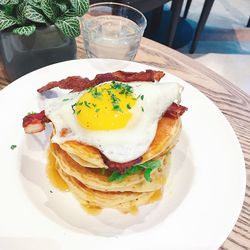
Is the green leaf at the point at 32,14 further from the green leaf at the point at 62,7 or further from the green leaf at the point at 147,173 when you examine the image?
the green leaf at the point at 147,173

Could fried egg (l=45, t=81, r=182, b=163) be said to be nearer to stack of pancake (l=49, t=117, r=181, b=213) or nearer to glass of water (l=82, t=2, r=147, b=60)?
stack of pancake (l=49, t=117, r=181, b=213)

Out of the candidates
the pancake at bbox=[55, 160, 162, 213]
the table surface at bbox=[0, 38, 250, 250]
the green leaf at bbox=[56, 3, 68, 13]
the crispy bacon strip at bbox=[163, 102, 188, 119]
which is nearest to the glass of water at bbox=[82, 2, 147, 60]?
the table surface at bbox=[0, 38, 250, 250]

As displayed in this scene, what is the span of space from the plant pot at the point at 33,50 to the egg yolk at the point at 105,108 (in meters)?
0.41

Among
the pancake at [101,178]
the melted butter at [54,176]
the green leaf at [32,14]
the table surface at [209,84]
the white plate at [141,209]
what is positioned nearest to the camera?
the white plate at [141,209]

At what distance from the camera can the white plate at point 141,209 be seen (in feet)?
3.25

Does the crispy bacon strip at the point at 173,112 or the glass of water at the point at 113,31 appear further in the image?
the glass of water at the point at 113,31

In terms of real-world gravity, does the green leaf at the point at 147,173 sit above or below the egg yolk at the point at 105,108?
below

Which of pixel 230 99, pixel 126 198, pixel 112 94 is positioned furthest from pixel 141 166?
pixel 230 99

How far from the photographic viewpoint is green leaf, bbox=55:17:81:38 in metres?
1.36

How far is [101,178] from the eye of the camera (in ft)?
3.56

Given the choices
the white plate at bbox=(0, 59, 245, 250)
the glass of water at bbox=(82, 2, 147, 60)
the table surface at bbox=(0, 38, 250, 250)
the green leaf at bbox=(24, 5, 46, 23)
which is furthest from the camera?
the glass of water at bbox=(82, 2, 147, 60)

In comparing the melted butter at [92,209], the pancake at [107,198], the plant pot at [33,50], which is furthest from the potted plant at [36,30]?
the melted butter at [92,209]

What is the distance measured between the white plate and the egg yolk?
0.28 meters

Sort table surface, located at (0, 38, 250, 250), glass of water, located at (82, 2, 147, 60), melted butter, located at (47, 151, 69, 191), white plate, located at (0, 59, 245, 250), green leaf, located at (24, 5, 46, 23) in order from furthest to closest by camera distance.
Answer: glass of water, located at (82, 2, 147, 60)
table surface, located at (0, 38, 250, 250)
green leaf, located at (24, 5, 46, 23)
melted butter, located at (47, 151, 69, 191)
white plate, located at (0, 59, 245, 250)
